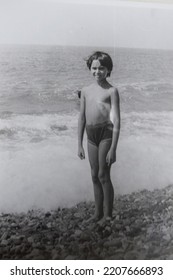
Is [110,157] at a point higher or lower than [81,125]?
lower

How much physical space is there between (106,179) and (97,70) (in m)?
0.48

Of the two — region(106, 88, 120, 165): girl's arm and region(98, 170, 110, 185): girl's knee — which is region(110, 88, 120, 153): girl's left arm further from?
region(98, 170, 110, 185): girl's knee

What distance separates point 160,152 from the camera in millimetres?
1903

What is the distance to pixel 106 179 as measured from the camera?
1855 mm

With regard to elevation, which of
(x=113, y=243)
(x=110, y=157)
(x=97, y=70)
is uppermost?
(x=97, y=70)

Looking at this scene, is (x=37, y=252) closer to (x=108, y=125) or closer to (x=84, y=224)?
(x=84, y=224)

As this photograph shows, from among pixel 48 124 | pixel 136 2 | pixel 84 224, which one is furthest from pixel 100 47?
pixel 84 224

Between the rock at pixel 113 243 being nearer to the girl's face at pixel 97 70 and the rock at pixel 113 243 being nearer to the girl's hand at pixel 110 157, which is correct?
the girl's hand at pixel 110 157

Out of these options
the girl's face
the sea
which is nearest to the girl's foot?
the sea

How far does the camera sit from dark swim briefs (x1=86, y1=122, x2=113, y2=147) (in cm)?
184

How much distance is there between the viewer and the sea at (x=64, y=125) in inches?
72.1

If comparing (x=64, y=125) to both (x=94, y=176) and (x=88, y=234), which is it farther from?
A: (x=88, y=234)

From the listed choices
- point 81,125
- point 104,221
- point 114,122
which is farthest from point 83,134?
point 104,221

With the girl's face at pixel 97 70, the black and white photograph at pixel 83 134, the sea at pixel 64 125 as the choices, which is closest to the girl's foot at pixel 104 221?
the black and white photograph at pixel 83 134
